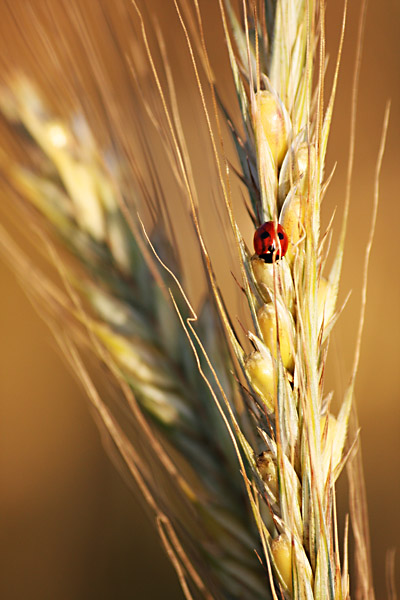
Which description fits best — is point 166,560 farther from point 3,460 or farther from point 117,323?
point 117,323

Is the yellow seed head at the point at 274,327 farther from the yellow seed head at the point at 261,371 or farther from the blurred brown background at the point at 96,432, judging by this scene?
the blurred brown background at the point at 96,432

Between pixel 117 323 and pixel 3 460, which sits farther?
pixel 3 460

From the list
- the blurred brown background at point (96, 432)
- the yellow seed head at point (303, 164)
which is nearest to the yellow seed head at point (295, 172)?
the yellow seed head at point (303, 164)

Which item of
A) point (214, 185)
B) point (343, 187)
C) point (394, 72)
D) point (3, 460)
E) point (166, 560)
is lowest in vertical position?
point (166, 560)

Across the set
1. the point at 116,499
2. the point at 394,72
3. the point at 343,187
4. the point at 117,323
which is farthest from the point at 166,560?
the point at 394,72

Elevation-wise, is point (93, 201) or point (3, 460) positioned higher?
point (93, 201)

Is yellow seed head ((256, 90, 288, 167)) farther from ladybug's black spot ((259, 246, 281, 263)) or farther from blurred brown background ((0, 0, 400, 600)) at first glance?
blurred brown background ((0, 0, 400, 600))

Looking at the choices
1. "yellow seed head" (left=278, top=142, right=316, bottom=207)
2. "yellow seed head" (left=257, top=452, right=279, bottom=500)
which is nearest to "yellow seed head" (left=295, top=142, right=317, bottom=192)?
"yellow seed head" (left=278, top=142, right=316, bottom=207)
